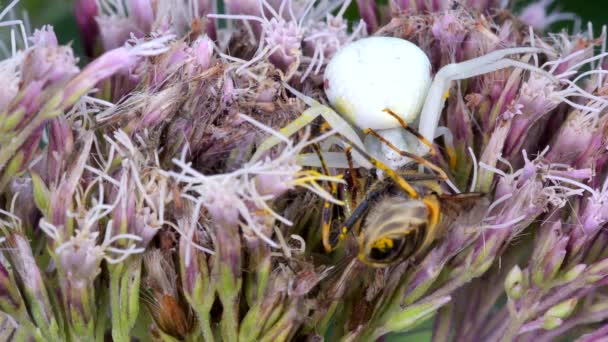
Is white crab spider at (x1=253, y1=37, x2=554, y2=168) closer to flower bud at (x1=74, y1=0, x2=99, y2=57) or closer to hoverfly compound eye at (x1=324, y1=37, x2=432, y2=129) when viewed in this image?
hoverfly compound eye at (x1=324, y1=37, x2=432, y2=129)

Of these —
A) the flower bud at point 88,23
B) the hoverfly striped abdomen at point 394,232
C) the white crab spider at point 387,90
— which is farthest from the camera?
the flower bud at point 88,23

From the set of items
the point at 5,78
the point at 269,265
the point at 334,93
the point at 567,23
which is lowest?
the point at 567,23

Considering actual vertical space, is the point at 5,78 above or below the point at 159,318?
above

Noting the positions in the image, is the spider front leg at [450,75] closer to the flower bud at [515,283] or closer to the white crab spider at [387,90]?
the white crab spider at [387,90]

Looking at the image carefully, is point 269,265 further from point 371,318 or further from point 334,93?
point 334,93

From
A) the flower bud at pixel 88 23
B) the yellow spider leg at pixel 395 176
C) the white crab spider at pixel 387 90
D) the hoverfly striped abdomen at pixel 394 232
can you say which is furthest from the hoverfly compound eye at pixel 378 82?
the flower bud at pixel 88 23

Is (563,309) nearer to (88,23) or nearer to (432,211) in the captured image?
(432,211)

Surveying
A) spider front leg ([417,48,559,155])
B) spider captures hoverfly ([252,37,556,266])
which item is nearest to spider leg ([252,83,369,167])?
spider captures hoverfly ([252,37,556,266])

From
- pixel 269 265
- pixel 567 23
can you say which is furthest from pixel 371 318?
pixel 567 23
